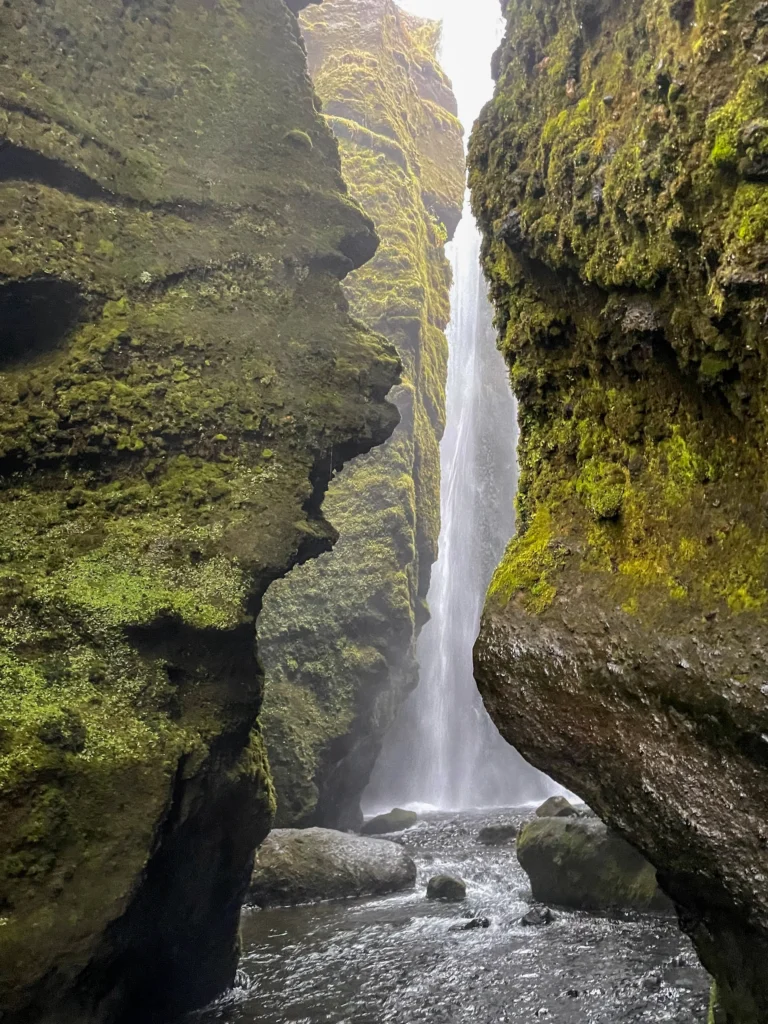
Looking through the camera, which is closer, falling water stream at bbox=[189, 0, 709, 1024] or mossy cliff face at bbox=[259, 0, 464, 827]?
falling water stream at bbox=[189, 0, 709, 1024]

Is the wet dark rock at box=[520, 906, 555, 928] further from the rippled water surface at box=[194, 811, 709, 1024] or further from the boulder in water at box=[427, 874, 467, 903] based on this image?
the boulder in water at box=[427, 874, 467, 903]

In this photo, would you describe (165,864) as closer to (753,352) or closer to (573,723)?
(573,723)

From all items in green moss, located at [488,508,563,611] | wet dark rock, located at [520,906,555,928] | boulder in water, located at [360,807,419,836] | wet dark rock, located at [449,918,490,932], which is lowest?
boulder in water, located at [360,807,419,836]

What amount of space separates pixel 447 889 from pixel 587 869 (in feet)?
9.66

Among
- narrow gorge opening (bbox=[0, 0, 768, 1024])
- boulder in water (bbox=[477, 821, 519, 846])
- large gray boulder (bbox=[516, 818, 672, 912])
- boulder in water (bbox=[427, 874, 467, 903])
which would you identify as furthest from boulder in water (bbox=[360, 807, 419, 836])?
large gray boulder (bbox=[516, 818, 672, 912])

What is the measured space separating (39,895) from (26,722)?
1.47 m

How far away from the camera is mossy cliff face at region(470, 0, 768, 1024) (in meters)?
4.46

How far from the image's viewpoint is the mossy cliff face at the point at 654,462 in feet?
14.6

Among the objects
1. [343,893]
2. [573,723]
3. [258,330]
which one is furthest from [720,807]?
[343,893]

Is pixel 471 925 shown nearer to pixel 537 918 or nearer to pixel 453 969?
pixel 537 918

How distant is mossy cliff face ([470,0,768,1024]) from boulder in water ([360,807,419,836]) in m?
17.8

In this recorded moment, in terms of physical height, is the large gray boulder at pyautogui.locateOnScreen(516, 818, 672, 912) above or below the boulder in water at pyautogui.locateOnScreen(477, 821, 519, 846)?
above

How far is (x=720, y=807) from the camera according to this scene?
459 centimetres

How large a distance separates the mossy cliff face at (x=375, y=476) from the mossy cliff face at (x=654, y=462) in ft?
39.8
